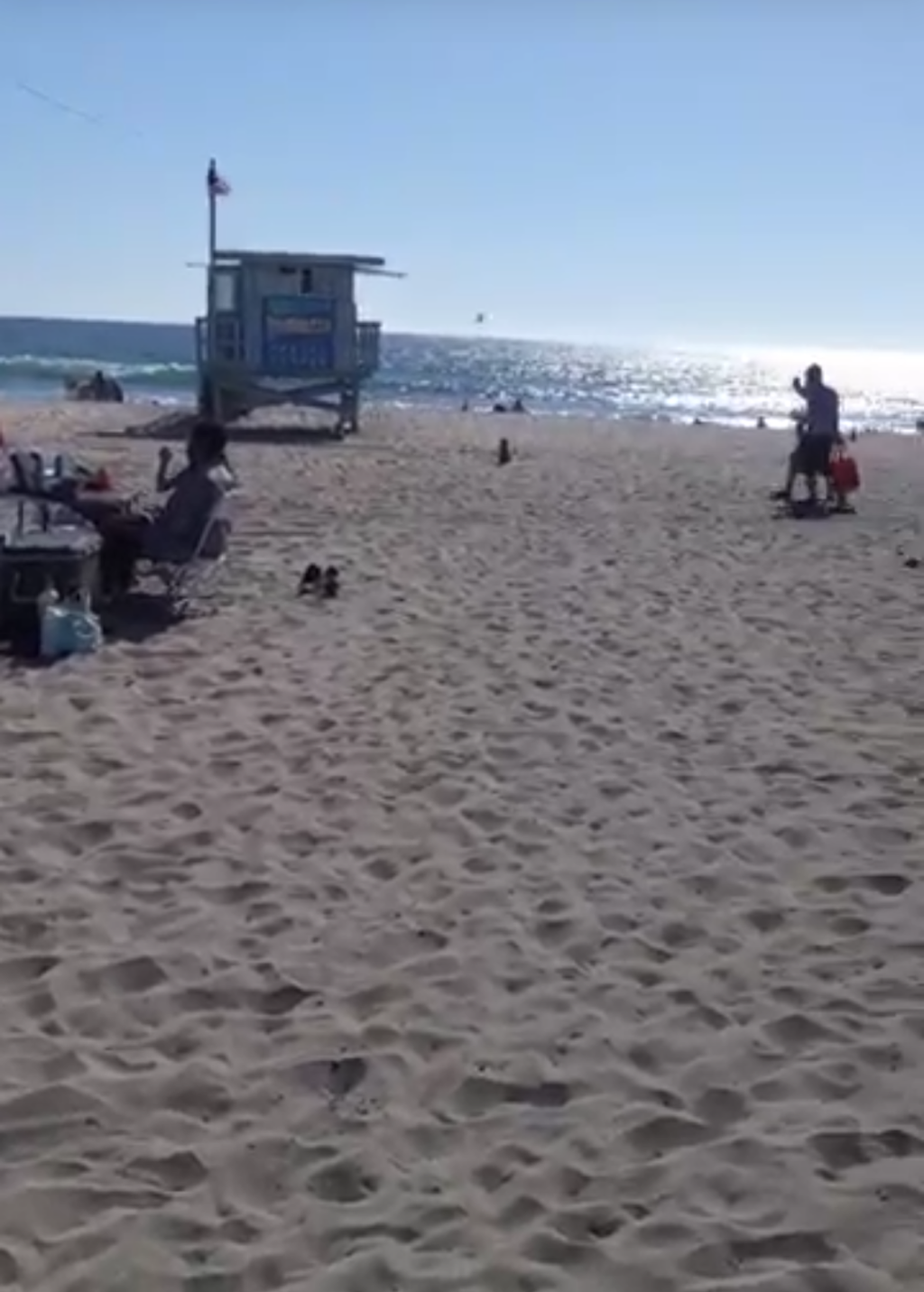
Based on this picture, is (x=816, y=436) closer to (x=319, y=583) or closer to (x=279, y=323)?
(x=319, y=583)

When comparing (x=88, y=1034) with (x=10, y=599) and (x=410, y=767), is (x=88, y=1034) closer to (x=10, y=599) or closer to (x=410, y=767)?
(x=410, y=767)

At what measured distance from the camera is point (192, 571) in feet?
29.1

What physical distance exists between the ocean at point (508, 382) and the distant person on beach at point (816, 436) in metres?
23.6

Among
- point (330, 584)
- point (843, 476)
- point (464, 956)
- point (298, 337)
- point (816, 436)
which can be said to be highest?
point (298, 337)

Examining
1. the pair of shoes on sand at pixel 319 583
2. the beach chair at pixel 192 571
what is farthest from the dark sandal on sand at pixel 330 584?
the beach chair at pixel 192 571

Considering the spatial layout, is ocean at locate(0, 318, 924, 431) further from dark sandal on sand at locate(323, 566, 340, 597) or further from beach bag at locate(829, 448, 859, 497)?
dark sandal on sand at locate(323, 566, 340, 597)

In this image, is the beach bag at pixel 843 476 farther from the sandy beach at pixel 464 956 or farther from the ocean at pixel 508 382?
the ocean at pixel 508 382

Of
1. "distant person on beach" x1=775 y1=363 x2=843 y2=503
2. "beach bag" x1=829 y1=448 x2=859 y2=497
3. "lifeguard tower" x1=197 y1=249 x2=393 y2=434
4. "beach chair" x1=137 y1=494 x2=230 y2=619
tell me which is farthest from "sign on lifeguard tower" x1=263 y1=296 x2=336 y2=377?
"beach chair" x1=137 y1=494 x2=230 y2=619

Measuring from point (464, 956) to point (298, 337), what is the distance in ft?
61.2

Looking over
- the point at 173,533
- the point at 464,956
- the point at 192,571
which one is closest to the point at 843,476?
the point at 192,571

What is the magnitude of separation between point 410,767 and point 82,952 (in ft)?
6.40

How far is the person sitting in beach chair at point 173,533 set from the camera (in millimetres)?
8695

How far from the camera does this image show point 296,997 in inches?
162

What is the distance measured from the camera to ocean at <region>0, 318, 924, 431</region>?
49.1 metres
